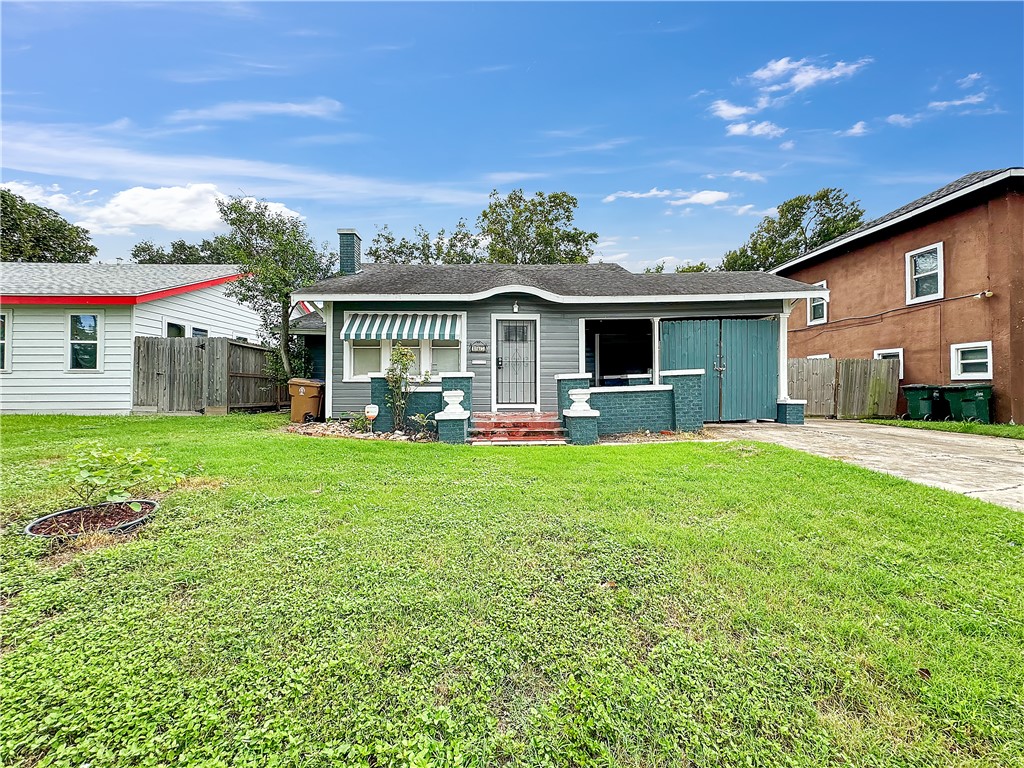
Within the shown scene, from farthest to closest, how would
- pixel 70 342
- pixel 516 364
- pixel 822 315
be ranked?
pixel 822 315
pixel 70 342
pixel 516 364

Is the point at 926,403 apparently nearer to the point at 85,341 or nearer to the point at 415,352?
the point at 415,352

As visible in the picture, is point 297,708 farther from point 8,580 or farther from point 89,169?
point 89,169

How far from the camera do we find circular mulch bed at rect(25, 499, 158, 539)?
351 cm

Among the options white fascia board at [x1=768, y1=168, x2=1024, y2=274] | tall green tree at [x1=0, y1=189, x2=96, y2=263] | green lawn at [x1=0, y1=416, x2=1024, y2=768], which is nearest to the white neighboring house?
green lawn at [x1=0, y1=416, x2=1024, y2=768]

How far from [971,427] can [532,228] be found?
22.9 meters

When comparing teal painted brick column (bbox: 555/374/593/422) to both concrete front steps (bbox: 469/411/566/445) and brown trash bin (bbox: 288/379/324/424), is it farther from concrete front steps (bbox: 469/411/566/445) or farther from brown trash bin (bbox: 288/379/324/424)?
brown trash bin (bbox: 288/379/324/424)

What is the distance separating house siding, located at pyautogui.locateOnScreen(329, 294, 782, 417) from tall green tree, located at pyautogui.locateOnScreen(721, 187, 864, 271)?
79.0 ft

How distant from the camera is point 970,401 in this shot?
423 inches

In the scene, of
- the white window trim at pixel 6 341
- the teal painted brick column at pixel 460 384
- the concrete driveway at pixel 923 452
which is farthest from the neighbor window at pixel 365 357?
the white window trim at pixel 6 341

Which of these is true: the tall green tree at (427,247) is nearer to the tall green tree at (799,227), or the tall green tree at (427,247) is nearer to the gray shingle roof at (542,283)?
the gray shingle roof at (542,283)

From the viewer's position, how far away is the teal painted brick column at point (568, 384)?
8.38 meters

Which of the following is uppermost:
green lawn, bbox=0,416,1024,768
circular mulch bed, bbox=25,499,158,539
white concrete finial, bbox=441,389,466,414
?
white concrete finial, bbox=441,389,466,414

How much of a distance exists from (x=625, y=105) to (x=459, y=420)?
14.0 meters

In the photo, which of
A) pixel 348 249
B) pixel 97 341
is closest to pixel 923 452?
pixel 348 249
